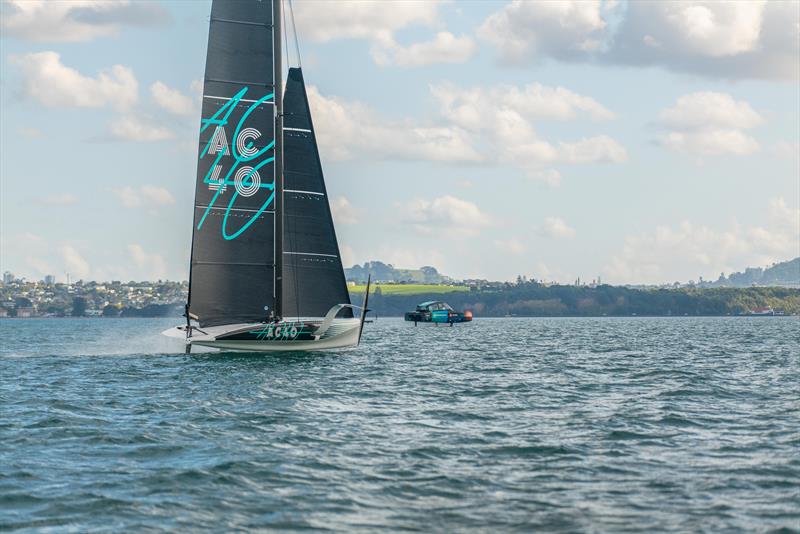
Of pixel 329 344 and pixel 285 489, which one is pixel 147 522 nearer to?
pixel 285 489

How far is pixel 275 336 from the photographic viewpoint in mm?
44062

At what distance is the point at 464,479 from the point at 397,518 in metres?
2.88

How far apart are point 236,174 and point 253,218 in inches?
78.8

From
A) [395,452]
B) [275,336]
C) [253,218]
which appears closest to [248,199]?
[253,218]

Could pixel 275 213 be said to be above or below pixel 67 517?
above

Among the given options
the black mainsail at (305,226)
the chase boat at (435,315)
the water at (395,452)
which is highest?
the black mainsail at (305,226)

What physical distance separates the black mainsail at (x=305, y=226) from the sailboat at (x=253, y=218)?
4 centimetres

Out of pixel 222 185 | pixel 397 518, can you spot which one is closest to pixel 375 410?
pixel 397 518

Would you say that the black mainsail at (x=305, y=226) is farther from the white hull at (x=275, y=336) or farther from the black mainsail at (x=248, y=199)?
the white hull at (x=275, y=336)

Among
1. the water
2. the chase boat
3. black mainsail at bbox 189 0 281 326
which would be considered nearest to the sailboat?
black mainsail at bbox 189 0 281 326

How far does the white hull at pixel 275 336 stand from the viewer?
43.6 m

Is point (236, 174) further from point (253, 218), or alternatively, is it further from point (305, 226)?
point (305, 226)

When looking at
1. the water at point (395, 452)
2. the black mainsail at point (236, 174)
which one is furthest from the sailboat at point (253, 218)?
the water at point (395, 452)

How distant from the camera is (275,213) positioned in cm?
4578
